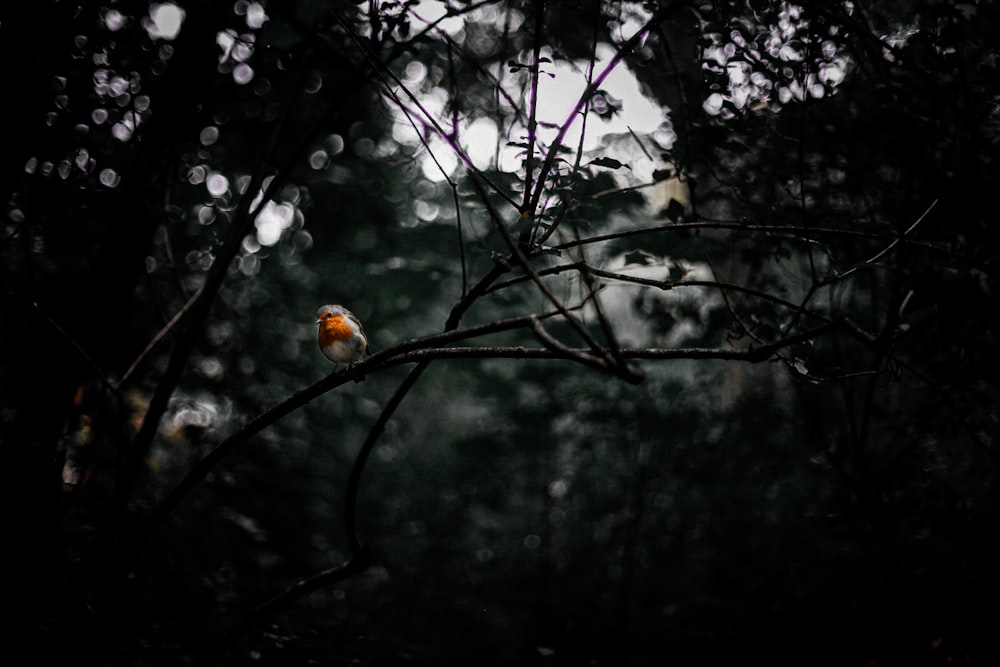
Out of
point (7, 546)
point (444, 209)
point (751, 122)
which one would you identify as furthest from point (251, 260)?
point (751, 122)

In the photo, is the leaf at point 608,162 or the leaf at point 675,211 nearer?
the leaf at point 608,162

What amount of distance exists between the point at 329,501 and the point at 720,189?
201 inches

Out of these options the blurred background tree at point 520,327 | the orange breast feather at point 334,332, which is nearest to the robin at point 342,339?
the orange breast feather at point 334,332

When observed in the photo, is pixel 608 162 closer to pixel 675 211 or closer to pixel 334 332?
pixel 675 211

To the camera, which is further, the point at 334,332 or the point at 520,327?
the point at 334,332

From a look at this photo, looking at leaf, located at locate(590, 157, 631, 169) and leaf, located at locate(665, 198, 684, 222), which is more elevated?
leaf, located at locate(665, 198, 684, 222)

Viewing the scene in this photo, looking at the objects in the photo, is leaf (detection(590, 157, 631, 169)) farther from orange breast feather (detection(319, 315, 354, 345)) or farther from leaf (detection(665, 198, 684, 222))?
orange breast feather (detection(319, 315, 354, 345))

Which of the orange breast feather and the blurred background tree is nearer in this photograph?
the blurred background tree

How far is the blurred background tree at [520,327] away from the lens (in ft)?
5.38

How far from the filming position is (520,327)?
1411 mm

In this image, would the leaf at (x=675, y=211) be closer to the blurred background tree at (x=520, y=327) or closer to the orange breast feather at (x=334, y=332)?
the blurred background tree at (x=520, y=327)

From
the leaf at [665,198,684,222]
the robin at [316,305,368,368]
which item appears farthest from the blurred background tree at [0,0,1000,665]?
the robin at [316,305,368,368]

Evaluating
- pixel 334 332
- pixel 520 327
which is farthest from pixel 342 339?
pixel 520 327

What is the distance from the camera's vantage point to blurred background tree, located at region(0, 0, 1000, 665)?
64.5 inches
